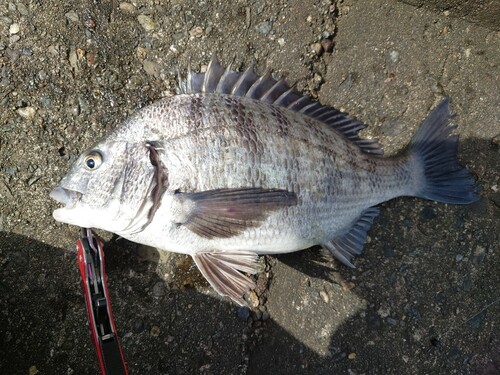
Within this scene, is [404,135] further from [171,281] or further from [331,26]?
[171,281]

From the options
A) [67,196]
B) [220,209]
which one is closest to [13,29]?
[67,196]

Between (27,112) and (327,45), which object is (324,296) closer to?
(327,45)

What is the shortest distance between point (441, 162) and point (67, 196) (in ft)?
7.13

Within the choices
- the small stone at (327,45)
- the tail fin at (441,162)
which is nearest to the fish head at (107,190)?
the small stone at (327,45)

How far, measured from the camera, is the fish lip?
2033 mm

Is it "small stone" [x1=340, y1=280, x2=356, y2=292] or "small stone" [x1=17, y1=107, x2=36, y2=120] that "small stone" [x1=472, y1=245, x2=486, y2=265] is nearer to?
"small stone" [x1=340, y1=280, x2=356, y2=292]

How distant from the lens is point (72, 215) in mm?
2039

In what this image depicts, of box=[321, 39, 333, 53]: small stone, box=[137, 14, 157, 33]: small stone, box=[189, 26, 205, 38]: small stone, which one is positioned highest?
box=[321, 39, 333, 53]: small stone

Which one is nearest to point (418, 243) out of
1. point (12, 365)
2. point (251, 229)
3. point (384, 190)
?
point (384, 190)

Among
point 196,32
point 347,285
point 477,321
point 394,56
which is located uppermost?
point 394,56

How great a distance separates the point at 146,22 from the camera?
2.58 meters

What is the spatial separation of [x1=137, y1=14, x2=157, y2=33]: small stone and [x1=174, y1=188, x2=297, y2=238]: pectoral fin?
3.87 feet

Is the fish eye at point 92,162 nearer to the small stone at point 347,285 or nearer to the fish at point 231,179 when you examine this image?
the fish at point 231,179

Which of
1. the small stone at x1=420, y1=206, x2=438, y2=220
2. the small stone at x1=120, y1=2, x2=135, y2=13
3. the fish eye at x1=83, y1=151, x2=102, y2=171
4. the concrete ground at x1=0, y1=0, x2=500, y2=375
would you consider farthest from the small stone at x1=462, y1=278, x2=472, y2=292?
the small stone at x1=120, y1=2, x2=135, y2=13
